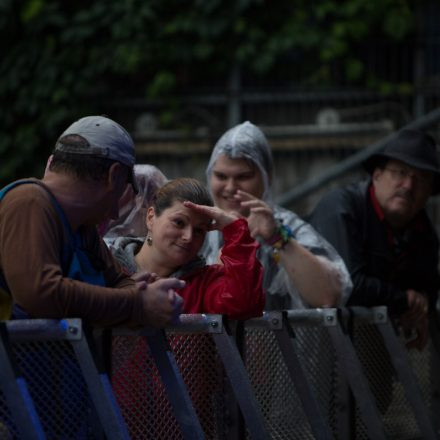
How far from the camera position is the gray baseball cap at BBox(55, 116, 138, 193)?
304 centimetres

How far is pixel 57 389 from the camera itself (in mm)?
2871

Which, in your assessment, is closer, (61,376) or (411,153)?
(61,376)

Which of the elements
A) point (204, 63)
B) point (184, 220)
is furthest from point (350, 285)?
point (204, 63)

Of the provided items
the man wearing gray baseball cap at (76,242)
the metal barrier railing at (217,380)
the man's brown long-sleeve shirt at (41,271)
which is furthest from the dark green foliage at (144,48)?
the man's brown long-sleeve shirt at (41,271)

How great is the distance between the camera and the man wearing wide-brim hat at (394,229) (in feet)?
16.1

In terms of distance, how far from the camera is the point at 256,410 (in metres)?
3.30

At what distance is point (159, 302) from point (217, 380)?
0.50 metres

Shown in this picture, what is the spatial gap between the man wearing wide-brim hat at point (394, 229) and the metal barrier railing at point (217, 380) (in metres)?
0.49

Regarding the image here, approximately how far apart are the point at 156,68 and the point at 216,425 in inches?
257

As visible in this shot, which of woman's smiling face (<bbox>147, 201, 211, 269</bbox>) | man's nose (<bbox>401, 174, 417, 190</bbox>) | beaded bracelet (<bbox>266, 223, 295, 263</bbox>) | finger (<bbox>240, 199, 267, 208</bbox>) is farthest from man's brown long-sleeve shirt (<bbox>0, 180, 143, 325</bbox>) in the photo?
man's nose (<bbox>401, 174, 417, 190</bbox>)

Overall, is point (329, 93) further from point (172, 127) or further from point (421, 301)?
point (421, 301)

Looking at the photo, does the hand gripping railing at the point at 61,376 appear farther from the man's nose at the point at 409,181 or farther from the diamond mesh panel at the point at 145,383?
the man's nose at the point at 409,181

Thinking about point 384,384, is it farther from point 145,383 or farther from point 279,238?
point 145,383

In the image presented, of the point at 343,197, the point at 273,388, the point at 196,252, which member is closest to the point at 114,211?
the point at 196,252
